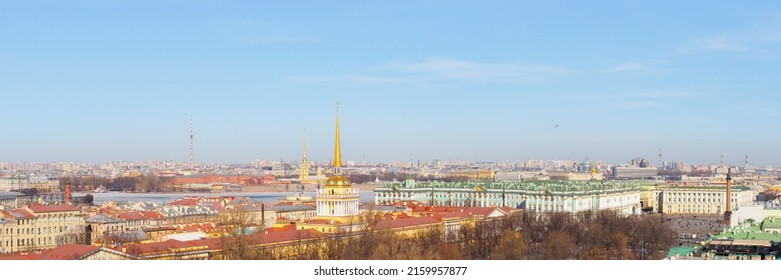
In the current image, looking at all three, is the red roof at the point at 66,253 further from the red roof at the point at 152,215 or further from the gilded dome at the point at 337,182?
the red roof at the point at 152,215

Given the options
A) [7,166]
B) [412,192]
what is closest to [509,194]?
[412,192]

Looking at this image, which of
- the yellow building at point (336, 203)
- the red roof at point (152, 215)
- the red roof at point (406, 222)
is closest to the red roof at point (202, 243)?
the red roof at point (406, 222)

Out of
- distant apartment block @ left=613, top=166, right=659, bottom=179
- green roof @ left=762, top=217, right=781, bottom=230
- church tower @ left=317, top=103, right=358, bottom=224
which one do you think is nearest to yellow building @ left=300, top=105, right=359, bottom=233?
church tower @ left=317, top=103, right=358, bottom=224

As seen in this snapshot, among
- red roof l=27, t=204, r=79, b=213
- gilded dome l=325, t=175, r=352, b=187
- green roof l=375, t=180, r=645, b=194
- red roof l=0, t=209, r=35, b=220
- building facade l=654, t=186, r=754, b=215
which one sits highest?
gilded dome l=325, t=175, r=352, b=187

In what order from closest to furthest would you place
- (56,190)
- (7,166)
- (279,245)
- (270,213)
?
1. (279,245)
2. (270,213)
3. (56,190)
4. (7,166)

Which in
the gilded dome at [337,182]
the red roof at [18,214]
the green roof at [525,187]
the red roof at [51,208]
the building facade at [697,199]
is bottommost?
the building facade at [697,199]

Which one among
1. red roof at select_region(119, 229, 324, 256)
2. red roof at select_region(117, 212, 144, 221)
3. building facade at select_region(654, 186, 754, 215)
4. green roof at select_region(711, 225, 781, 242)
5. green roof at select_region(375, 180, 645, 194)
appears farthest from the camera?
building facade at select_region(654, 186, 754, 215)

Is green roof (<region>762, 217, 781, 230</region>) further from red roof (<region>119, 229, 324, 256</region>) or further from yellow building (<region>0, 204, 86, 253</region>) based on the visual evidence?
yellow building (<region>0, 204, 86, 253</region>)

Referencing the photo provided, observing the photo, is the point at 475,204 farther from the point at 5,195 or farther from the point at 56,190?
the point at 56,190

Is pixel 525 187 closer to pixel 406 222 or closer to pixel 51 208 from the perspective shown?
pixel 406 222

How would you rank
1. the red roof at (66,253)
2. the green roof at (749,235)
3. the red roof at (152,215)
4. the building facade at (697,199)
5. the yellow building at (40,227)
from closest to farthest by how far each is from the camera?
the red roof at (66,253)
the green roof at (749,235)
the yellow building at (40,227)
the red roof at (152,215)
the building facade at (697,199)

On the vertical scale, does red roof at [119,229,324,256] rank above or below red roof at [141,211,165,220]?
above
